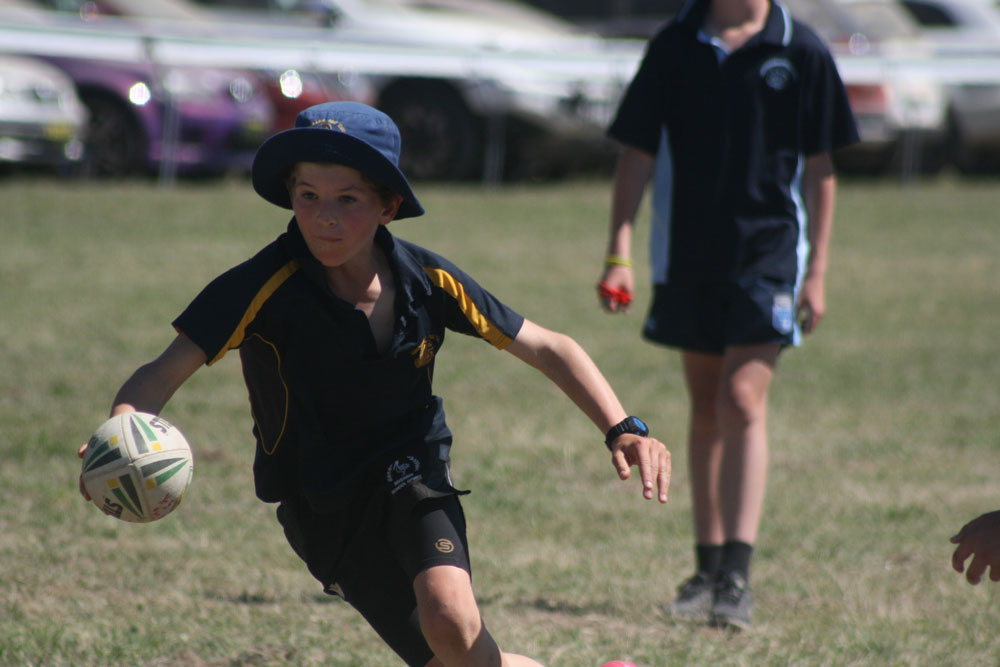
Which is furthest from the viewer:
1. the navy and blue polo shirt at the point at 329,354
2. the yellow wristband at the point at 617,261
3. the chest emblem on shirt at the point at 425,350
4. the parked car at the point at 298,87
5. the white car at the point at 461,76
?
the white car at the point at 461,76

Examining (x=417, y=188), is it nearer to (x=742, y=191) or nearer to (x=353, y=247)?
(x=742, y=191)

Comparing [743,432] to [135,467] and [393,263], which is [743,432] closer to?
[393,263]

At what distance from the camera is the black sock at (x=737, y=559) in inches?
177

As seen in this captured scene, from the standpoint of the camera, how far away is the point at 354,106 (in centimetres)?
319

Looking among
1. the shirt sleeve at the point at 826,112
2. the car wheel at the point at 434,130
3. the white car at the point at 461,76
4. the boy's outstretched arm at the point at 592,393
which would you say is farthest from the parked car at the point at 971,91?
the boy's outstretched arm at the point at 592,393

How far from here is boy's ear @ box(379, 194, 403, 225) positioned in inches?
126

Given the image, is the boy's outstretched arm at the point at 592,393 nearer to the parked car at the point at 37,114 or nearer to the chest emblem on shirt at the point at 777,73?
the chest emblem on shirt at the point at 777,73

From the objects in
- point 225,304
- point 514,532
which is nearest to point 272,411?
point 225,304

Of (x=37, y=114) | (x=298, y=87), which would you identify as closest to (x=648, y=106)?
(x=37, y=114)

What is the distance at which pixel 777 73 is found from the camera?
456cm

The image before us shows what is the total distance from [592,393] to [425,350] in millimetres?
406

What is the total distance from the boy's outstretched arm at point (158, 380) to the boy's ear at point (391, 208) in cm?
53

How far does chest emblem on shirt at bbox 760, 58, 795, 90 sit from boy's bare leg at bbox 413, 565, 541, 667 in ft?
7.08

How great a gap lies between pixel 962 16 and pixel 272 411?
1679 centimetres
